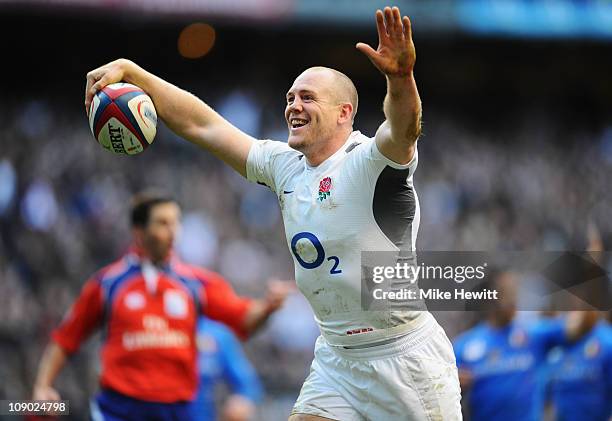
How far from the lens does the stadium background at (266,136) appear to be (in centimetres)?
1543

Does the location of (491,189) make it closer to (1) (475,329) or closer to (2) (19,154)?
(2) (19,154)

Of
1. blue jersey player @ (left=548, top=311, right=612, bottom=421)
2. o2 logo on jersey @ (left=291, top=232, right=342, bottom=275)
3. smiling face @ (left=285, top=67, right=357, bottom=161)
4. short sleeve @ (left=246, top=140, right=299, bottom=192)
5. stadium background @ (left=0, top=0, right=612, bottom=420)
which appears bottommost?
blue jersey player @ (left=548, top=311, right=612, bottom=421)

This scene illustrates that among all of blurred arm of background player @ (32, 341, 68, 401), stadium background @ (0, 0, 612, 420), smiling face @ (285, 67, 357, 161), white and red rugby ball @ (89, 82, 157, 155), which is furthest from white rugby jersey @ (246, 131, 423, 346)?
stadium background @ (0, 0, 612, 420)

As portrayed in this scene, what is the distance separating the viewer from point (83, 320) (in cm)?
752

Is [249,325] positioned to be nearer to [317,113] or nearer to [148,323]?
[148,323]

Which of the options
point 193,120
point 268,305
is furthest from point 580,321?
point 193,120

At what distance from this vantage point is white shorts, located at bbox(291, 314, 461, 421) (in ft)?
15.6

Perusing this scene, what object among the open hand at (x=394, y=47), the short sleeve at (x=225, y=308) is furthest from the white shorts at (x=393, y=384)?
the short sleeve at (x=225, y=308)

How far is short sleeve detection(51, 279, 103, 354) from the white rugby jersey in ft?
9.66

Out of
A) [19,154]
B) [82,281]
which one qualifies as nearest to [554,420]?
[82,281]

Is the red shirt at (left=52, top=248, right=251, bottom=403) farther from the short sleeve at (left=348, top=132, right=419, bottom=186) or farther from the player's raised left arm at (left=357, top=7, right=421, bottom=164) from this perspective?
the player's raised left arm at (left=357, top=7, right=421, bottom=164)

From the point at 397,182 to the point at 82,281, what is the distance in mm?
11263

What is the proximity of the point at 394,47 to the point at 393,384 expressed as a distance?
164cm

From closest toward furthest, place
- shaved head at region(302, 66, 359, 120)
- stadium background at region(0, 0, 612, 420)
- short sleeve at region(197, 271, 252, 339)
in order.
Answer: shaved head at region(302, 66, 359, 120), short sleeve at region(197, 271, 252, 339), stadium background at region(0, 0, 612, 420)
